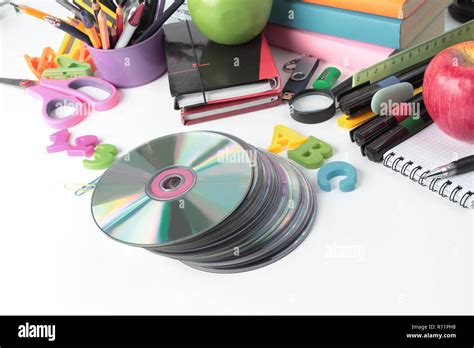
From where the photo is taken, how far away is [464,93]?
0.72 m

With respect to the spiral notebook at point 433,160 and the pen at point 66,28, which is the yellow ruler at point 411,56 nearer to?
the spiral notebook at point 433,160

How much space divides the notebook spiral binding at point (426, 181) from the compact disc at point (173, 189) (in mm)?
200

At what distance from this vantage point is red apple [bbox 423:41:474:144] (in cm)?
72

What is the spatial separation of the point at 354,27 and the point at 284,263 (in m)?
0.46

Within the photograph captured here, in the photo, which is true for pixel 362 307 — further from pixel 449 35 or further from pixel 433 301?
pixel 449 35

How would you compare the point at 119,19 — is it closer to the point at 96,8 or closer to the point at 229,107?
the point at 96,8

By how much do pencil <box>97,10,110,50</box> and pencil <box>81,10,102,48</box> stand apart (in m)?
0.01

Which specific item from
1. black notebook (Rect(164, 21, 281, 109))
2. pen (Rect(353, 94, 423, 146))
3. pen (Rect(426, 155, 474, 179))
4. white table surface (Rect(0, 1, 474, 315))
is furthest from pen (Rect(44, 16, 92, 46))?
pen (Rect(426, 155, 474, 179))

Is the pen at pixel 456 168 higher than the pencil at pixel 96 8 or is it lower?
lower

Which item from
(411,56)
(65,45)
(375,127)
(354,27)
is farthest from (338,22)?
(65,45)

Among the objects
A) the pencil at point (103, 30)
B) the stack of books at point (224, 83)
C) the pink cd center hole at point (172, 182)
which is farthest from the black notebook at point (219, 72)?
the pink cd center hole at point (172, 182)

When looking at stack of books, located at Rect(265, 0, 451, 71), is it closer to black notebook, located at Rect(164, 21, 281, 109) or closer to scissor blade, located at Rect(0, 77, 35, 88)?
black notebook, located at Rect(164, 21, 281, 109)

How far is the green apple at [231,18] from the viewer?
927 mm
